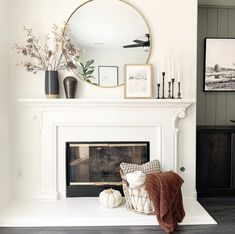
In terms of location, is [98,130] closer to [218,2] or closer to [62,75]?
[62,75]

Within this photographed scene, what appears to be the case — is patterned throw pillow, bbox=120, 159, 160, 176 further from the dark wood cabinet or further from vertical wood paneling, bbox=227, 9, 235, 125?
vertical wood paneling, bbox=227, 9, 235, 125

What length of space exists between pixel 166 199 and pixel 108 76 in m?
1.58

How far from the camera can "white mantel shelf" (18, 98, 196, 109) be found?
3.28 metres

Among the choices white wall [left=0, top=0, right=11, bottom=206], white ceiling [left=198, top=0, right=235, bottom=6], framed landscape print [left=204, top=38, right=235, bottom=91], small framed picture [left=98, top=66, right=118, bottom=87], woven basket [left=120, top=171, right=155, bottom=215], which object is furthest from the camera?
framed landscape print [left=204, top=38, right=235, bottom=91]

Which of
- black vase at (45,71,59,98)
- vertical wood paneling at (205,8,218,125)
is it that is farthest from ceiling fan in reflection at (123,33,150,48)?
vertical wood paneling at (205,8,218,125)

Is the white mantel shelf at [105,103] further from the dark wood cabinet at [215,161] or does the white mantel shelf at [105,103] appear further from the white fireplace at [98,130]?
the dark wood cabinet at [215,161]

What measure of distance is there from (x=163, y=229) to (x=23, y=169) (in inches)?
71.7

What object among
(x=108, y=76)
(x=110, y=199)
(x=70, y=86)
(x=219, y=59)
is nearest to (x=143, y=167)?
(x=110, y=199)

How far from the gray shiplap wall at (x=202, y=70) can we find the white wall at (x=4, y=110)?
2656 mm

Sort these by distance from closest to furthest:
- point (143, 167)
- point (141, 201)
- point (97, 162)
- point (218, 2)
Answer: point (141, 201), point (143, 167), point (97, 162), point (218, 2)

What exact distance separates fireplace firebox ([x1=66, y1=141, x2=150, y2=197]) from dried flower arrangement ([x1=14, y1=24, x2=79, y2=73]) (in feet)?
3.19

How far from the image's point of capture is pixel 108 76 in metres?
3.46

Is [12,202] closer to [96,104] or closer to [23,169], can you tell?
[23,169]

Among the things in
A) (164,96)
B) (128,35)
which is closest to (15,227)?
(164,96)
